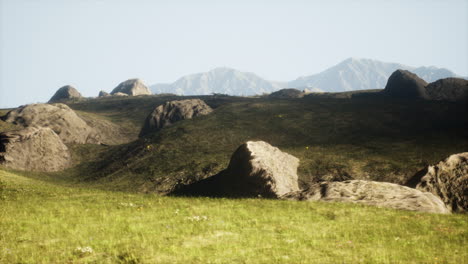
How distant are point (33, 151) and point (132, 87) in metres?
105

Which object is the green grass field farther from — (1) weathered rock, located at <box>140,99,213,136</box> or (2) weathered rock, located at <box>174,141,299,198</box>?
(1) weathered rock, located at <box>140,99,213,136</box>

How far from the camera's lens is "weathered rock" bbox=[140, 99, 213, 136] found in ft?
228

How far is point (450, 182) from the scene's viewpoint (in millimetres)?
25906

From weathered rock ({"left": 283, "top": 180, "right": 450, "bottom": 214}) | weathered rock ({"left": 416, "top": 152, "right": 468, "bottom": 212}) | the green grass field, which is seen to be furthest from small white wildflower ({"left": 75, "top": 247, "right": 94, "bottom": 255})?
weathered rock ({"left": 416, "top": 152, "right": 468, "bottom": 212})

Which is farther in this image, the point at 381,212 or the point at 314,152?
the point at 314,152

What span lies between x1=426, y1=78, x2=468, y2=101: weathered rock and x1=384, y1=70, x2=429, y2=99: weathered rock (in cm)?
156

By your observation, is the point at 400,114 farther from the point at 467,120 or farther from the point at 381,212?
the point at 381,212

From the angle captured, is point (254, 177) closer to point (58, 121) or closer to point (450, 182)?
point (450, 182)

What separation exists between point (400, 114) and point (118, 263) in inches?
1924

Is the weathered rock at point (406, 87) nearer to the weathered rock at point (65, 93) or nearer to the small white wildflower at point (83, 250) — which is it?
the small white wildflower at point (83, 250)

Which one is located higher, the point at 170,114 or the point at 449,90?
the point at 449,90

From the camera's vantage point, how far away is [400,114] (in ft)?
176

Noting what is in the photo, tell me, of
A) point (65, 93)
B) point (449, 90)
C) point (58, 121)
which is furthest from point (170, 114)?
point (65, 93)

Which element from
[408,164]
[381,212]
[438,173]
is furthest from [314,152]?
[381,212]
